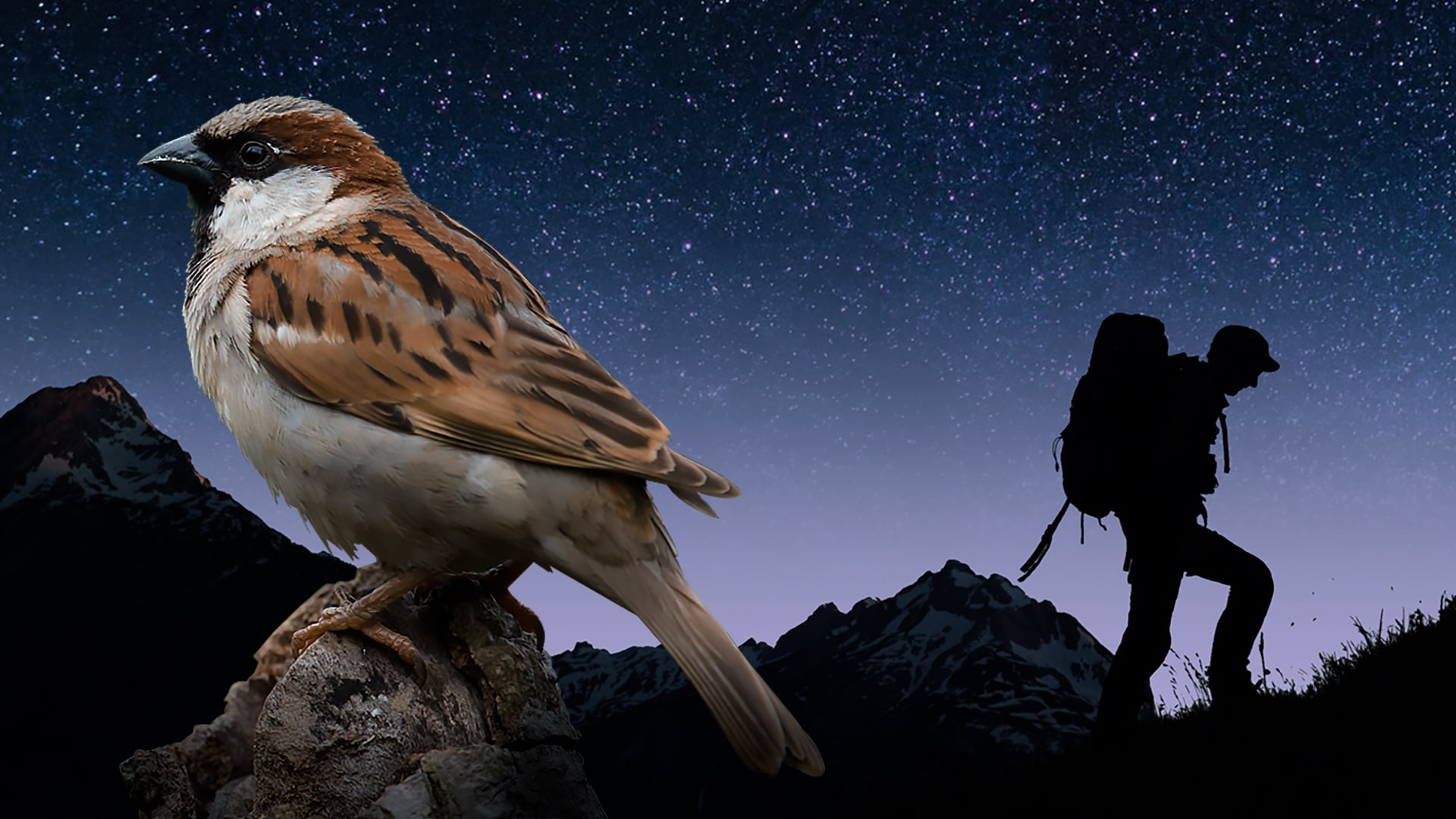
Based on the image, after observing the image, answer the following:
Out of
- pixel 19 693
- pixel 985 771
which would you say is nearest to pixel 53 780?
pixel 19 693

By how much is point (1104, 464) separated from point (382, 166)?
14.6ft

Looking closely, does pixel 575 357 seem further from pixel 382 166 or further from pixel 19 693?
pixel 19 693

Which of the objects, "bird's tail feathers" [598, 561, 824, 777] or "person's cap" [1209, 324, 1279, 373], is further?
"person's cap" [1209, 324, 1279, 373]

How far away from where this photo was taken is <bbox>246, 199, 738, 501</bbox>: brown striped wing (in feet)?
9.73

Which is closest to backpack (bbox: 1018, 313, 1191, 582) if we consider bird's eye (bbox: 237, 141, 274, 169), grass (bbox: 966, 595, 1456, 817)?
grass (bbox: 966, 595, 1456, 817)

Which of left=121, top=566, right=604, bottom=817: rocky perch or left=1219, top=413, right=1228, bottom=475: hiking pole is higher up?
left=1219, top=413, right=1228, bottom=475: hiking pole

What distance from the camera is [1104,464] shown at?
5.92 metres

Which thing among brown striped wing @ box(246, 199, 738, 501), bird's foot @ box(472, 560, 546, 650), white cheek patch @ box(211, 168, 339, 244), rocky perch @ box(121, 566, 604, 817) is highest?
white cheek patch @ box(211, 168, 339, 244)

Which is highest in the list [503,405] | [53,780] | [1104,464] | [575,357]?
[1104,464]

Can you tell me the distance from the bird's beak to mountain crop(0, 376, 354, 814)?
12.2 meters

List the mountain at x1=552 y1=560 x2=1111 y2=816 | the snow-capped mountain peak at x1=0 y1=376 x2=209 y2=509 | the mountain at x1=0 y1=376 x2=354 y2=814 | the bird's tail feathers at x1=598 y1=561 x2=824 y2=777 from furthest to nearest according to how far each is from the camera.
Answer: the snow-capped mountain peak at x1=0 y1=376 x2=209 y2=509 → the mountain at x1=552 y1=560 x2=1111 y2=816 → the mountain at x1=0 y1=376 x2=354 y2=814 → the bird's tail feathers at x1=598 y1=561 x2=824 y2=777

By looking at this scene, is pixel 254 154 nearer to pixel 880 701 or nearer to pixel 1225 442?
pixel 1225 442

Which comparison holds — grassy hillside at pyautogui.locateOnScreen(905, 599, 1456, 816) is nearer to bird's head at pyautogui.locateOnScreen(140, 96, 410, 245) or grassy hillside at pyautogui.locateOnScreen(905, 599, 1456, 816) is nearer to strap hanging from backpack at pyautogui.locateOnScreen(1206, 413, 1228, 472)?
strap hanging from backpack at pyautogui.locateOnScreen(1206, 413, 1228, 472)

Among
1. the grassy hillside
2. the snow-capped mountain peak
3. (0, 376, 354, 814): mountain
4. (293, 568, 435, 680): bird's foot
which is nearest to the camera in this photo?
(293, 568, 435, 680): bird's foot
